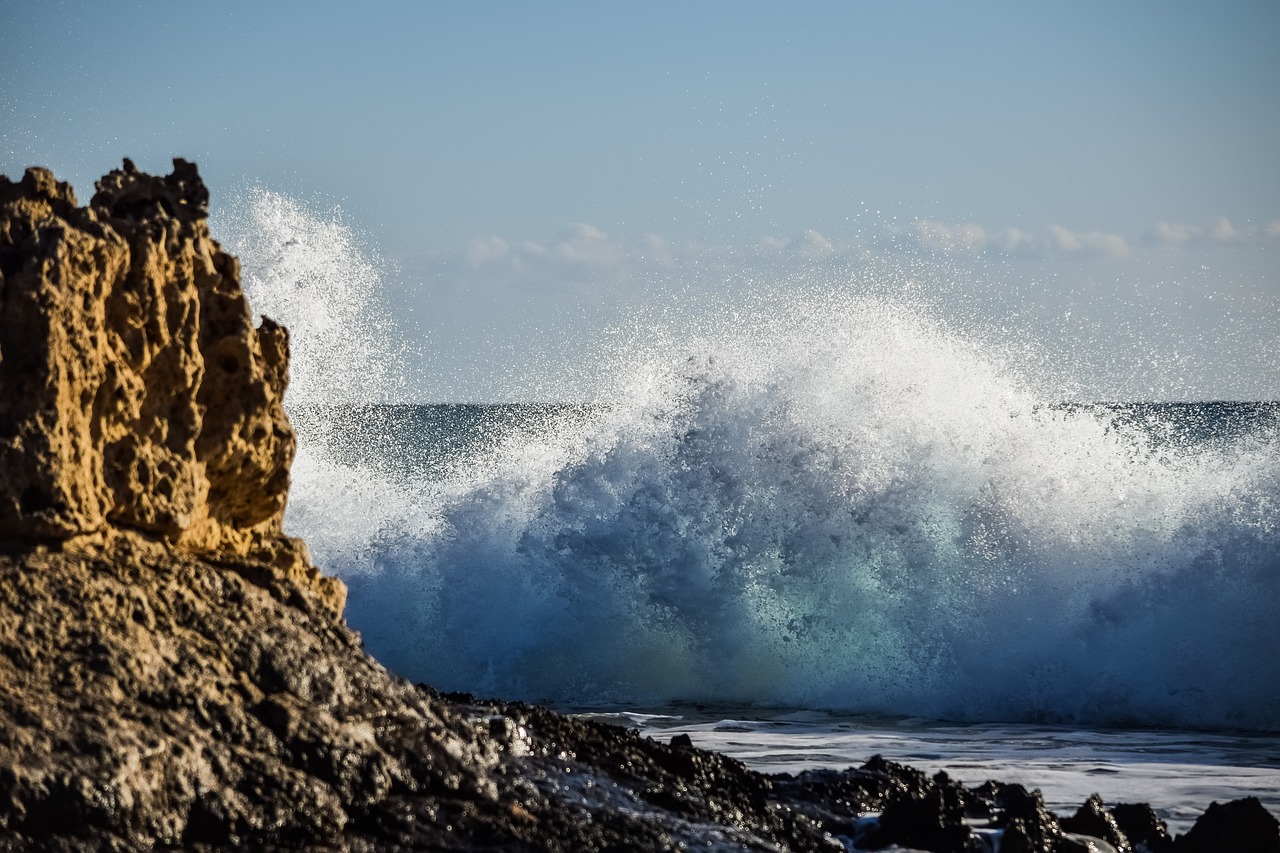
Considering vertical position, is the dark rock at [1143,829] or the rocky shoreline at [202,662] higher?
the rocky shoreline at [202,662]

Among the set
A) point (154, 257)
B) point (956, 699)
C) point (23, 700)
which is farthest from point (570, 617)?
point (23, 700)

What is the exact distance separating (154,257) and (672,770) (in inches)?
84.4

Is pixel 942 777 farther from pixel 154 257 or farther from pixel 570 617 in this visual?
pixel 570 617

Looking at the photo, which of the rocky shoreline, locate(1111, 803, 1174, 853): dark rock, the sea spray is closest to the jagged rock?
the rocky shoreline

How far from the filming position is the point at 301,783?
3844 mm

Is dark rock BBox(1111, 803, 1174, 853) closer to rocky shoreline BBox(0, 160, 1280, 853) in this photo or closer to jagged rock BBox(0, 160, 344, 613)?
rocky shoreline BBox(0, 160, 1280, 853)

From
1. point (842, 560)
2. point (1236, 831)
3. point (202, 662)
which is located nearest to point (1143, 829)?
point (1236, 831)

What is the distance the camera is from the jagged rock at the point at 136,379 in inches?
163

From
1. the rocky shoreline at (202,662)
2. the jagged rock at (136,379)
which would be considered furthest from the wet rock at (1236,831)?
the jagged rock at (136,379)

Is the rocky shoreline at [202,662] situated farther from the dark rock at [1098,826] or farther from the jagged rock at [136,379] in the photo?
the dark rock at [1098,826]

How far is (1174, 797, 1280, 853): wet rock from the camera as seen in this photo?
5.29 m

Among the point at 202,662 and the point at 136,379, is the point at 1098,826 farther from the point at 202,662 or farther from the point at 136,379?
the point at 136,379

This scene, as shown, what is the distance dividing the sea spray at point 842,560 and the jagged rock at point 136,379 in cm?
758

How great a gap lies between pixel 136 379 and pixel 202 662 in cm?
91
